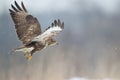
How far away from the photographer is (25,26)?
5.33m

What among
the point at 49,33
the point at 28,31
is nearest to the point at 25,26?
the point at 28,31

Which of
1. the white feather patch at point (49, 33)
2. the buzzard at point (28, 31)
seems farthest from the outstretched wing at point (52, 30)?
the buzzard at point (28, 31)

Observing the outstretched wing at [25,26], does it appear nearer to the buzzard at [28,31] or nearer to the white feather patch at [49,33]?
the buzzard at [28,31]

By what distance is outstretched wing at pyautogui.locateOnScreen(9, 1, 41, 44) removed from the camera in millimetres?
5293

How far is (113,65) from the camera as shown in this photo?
21.7ft

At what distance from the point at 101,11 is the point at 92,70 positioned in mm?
631

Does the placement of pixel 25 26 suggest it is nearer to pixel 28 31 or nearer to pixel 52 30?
pixel 28 31

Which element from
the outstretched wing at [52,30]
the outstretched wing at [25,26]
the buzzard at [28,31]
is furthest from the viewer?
the outstretched wing at [25,26]

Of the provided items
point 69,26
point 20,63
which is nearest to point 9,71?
point 20,63

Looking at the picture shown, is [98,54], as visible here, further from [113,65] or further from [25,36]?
[25,36]

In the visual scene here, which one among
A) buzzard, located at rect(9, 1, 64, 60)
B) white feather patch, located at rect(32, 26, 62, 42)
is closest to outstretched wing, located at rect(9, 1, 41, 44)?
buzzard, located at rect(9, 1, 64, 60)

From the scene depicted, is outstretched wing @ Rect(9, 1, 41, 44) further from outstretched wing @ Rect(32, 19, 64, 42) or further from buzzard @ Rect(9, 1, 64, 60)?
outstretched wing @ Rect(32, 19, 64, 42)

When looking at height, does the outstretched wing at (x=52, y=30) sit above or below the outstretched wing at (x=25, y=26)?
below

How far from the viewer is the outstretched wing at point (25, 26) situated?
5293mm
